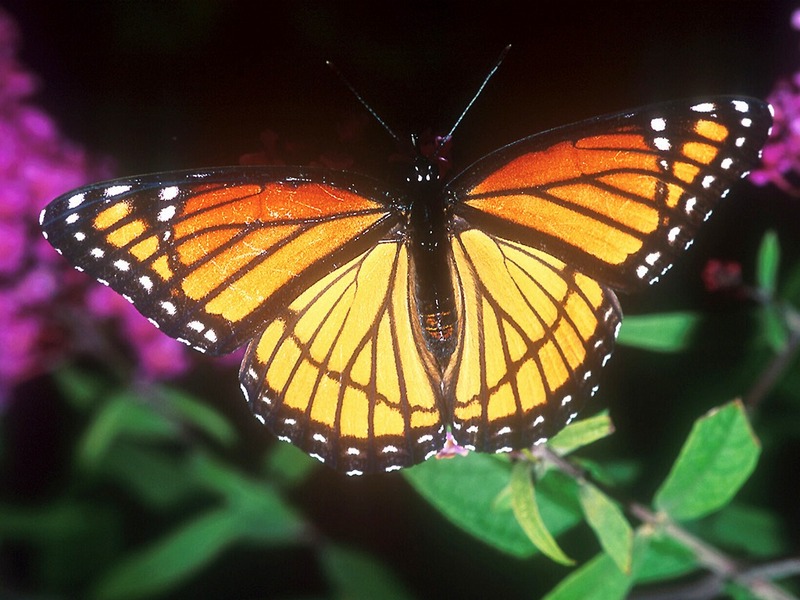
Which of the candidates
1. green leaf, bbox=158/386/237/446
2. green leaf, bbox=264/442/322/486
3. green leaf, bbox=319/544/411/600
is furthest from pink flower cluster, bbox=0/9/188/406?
green leaf, bbox=319/544/411/600

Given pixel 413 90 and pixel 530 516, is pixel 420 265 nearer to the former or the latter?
pixel 530 516

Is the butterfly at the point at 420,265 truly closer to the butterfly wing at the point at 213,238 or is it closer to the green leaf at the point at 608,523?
the butterfly wing at the point at 213,238

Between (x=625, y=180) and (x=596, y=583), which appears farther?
(x=596, y=583)

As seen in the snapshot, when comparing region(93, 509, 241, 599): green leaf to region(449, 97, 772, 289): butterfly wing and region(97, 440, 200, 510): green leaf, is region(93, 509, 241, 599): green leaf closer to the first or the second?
region(97, 440, 200, 510): green leaf

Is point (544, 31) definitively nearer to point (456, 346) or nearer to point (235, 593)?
point (456, 346)

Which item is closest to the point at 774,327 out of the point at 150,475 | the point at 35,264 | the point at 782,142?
the point at 782,142
